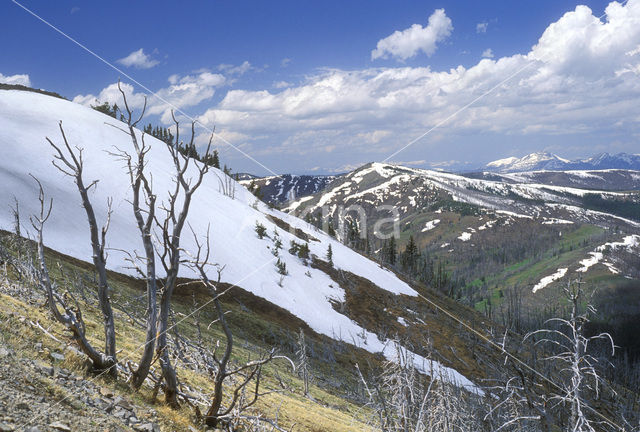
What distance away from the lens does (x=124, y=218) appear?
47.0 meters

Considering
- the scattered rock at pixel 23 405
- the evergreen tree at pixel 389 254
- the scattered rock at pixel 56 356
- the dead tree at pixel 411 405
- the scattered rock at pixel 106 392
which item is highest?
the scattered rock at pixel 23 405

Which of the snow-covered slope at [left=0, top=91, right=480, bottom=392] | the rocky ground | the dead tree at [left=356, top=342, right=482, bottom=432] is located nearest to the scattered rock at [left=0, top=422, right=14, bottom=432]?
the rocky ground

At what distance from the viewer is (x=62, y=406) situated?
21.7 feet

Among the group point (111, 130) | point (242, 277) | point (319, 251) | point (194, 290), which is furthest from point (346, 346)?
point (111, 130)

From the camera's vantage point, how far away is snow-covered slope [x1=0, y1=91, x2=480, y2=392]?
3900 centimetres

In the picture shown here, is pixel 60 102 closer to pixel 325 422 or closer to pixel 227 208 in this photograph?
pixel 227 208

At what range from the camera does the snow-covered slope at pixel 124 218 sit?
128 ft

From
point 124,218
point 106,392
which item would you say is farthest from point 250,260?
point 106,392

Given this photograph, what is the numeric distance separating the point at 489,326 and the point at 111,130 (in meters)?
94.1

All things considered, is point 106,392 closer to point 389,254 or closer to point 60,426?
point 60,426

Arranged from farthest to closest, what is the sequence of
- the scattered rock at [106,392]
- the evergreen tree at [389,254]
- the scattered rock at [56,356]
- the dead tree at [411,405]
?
the evergreen tree at [389,254]
the scattered rock at [56,356]
the scattered rock at [106,392]
the dead tree at [411,405]

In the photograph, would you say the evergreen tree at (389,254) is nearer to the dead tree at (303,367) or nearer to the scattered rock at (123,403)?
the dead tree at (303,367)

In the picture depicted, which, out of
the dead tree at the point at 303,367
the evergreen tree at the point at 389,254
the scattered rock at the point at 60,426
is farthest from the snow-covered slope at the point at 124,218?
the evergreen tree at the point at 389,254

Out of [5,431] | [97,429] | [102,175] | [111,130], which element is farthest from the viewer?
[111,130]
